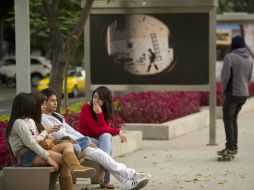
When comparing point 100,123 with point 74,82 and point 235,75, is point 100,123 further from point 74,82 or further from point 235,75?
point 74,82

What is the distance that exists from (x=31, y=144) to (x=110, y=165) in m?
1.09

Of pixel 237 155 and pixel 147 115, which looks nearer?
pixel 237 155

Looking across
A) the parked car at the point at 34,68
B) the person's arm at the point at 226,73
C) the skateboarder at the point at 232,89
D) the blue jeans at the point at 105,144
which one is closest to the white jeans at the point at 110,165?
the blue jeans at the point at 105,144

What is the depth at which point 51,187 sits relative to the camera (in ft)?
26.0

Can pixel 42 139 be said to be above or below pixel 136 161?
above

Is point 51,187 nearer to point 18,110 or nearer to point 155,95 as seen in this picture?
point 18,110

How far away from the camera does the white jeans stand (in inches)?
320

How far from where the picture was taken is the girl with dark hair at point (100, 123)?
8.72m

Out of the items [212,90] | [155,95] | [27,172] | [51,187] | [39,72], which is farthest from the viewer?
[39,72]

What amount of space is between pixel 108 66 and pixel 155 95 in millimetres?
2727

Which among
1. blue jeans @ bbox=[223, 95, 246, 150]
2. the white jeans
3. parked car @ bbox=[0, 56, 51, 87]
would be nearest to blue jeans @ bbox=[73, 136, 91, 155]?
the white jeans

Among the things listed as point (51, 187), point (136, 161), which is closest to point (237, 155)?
point (136, 161)

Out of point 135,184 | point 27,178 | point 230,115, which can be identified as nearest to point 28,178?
point 27,178

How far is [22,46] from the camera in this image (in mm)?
8766
